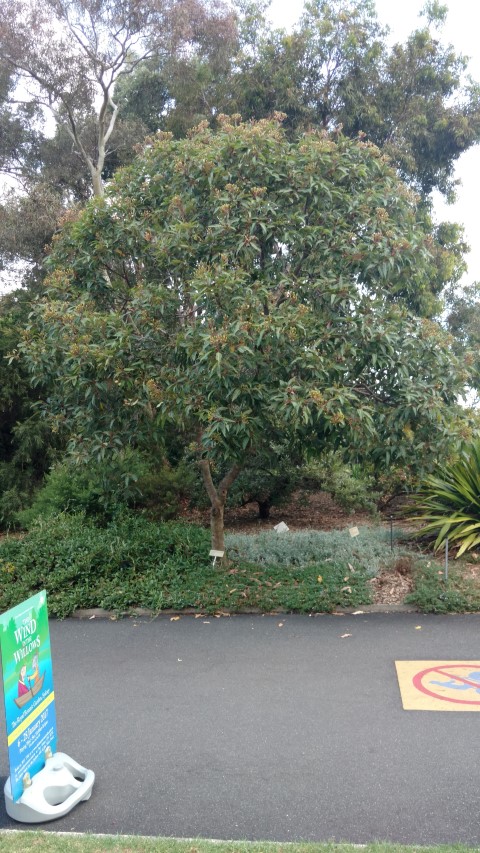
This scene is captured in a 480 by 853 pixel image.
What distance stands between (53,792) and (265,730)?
1.66 m

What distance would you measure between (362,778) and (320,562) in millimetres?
4309

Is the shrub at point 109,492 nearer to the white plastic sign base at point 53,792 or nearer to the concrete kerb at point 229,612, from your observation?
the concrete kerb at point 229,612

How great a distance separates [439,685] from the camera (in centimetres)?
626

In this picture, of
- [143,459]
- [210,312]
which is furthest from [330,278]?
[143,459]

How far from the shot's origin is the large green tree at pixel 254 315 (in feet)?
23.3

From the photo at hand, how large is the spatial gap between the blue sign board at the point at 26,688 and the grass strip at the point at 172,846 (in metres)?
0.45

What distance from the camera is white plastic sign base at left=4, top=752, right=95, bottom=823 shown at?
4469mm

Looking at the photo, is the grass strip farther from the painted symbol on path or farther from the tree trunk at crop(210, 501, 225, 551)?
the tree trunk at crop(210, 501, 225, 551)

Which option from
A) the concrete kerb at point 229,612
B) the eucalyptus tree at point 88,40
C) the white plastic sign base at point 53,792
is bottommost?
the white plastic sign base at point 53,792

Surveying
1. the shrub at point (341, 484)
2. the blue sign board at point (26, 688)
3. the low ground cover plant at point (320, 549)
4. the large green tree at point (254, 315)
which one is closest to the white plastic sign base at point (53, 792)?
the blue sign board at point (26, 688)

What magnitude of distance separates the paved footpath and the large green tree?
1.84m

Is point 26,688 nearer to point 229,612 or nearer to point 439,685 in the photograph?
point 439,685

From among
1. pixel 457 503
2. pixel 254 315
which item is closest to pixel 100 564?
pixel 254 315

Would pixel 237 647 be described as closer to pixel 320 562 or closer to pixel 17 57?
pixel 320 562
